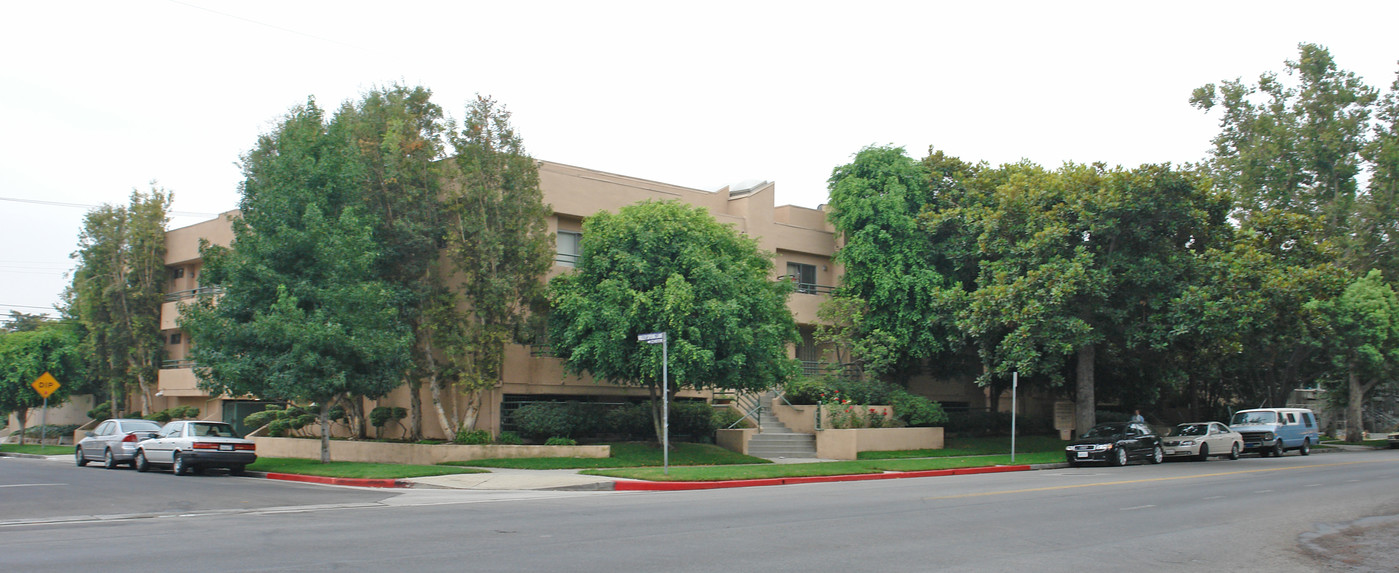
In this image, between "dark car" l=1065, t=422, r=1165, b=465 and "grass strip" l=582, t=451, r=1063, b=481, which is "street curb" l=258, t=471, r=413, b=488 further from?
"dark car" l=1065, t=422, r=1165, b=465

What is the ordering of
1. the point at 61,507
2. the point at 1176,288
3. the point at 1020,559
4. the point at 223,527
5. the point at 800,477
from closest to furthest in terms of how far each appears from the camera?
the point at 1020,559
the point at 223,527
the point at 61,507
the point at 800,477
the point at 1176,288

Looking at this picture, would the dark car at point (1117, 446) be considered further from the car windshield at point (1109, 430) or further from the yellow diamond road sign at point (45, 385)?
→ the yellow diamond road sign at point (45, 385)

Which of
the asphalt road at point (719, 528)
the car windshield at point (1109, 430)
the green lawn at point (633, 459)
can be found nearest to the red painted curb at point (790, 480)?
the asphalt road at point (719, 528)

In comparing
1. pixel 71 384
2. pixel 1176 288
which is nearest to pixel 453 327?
pixel 1176 288

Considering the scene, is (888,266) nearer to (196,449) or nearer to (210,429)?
(210,429)

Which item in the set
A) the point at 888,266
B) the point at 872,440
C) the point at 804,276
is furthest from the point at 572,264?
the point at 888,266

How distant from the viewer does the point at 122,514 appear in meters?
14.7

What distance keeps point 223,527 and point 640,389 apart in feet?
63.9

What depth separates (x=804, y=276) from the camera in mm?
38406

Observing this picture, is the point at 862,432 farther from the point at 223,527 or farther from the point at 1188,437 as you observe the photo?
the point at 223,527

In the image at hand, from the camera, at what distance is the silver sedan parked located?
26250 mm

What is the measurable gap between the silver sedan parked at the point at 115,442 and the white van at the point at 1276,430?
35.2 meters

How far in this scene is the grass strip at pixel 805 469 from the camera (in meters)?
21.5

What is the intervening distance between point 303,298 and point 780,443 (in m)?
14.6
